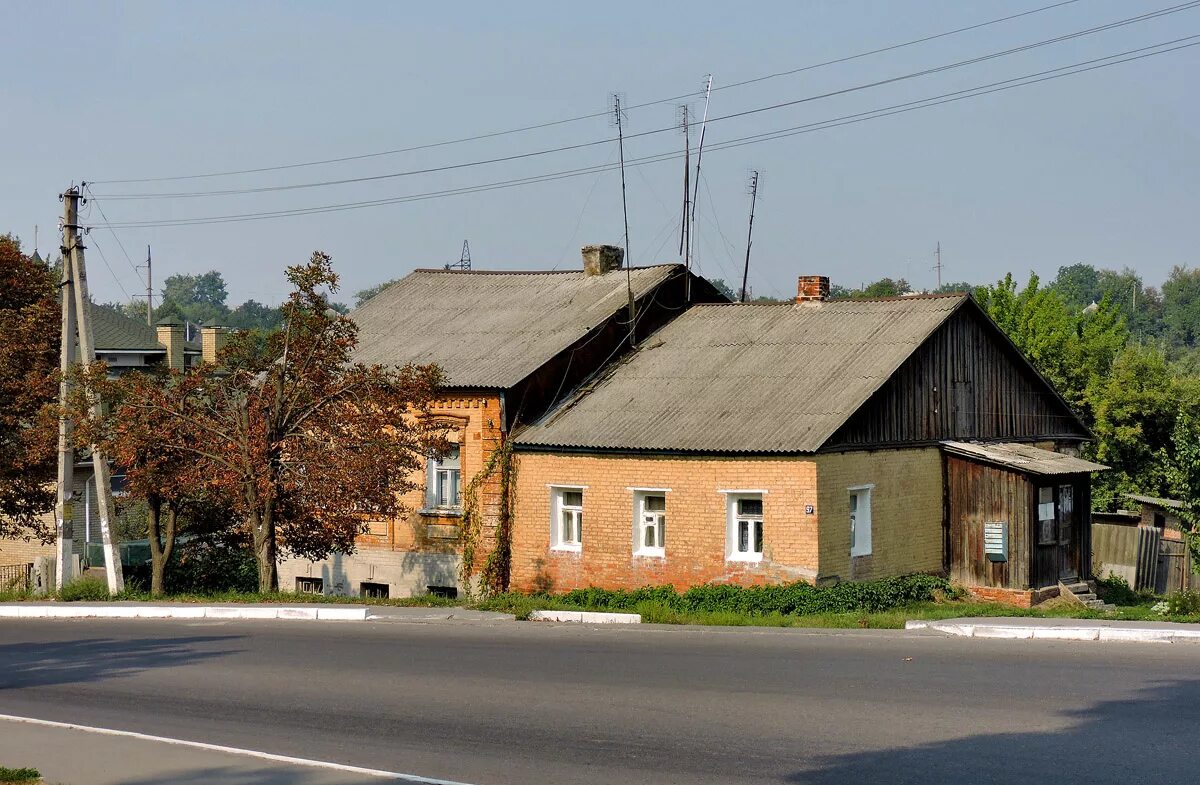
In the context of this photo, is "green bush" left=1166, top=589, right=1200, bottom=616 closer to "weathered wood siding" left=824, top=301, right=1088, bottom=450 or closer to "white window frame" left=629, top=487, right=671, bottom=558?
"weathered wood siding" left=824, top=301, right=1088, bottom=450

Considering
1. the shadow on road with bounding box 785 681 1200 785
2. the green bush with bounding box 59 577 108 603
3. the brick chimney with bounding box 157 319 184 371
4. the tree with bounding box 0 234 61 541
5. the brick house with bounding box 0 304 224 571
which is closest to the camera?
the shadow on road with bounding box 785 681 1200 785

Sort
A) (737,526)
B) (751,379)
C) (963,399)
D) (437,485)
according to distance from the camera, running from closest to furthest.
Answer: (737,526) < (751,379) < (963,399) < (437,485)

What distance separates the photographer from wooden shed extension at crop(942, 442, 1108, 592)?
27.2m

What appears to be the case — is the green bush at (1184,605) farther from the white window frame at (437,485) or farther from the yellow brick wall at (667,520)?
the white window frame at (437,485)

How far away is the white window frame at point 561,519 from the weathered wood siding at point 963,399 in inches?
231

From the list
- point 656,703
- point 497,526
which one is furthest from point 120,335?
point 656,703

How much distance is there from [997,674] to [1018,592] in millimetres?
13265

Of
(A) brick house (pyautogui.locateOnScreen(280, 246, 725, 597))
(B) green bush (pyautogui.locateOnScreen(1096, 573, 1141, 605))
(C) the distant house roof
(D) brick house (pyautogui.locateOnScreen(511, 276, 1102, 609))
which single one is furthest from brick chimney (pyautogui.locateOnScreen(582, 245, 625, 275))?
(C) the distant house roof

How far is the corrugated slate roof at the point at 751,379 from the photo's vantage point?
84.8 ft

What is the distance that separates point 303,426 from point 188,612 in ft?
13.0

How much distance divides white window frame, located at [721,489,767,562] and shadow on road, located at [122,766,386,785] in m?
15.9

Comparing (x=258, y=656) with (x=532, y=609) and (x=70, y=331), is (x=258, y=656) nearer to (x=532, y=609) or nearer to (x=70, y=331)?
(x=532, y=609)

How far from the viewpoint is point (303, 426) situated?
25141mm

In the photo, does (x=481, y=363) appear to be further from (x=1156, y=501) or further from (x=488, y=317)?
(x=1156, y=501)
